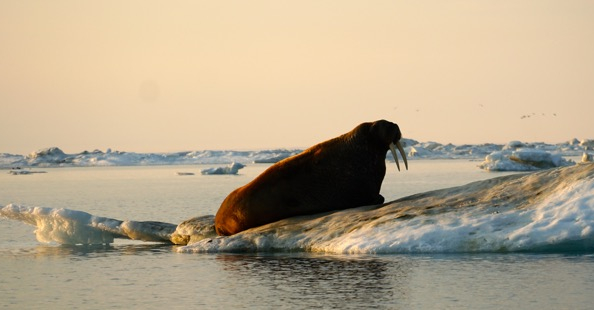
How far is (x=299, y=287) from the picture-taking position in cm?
1145

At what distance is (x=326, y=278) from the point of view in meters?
12.0

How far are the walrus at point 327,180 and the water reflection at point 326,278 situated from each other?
1918mm

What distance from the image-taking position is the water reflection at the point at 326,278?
34.2ft

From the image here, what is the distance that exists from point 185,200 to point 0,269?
21.1m

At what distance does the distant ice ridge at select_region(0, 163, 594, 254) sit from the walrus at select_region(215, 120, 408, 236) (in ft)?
1.43

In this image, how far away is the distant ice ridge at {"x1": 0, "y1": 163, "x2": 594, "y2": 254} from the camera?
13.6 m

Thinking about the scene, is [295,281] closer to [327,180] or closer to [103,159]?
[327,180]

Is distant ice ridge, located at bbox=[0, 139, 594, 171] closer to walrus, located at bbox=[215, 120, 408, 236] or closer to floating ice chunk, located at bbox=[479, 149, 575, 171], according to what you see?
floating ice chunk, located at bbox=[479, 149, 575, 171]

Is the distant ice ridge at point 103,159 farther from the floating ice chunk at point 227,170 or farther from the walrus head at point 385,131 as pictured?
the walrus head at point 385,131

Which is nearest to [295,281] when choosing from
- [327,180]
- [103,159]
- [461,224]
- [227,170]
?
[461,224]

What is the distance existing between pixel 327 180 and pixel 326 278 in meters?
4.88

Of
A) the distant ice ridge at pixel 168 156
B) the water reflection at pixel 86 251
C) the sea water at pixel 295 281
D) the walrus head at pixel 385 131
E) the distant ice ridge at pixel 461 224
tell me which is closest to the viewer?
the sea water at pixel 295 281

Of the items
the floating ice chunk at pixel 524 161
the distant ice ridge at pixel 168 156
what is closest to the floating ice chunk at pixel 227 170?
the floating ice chunk at pixel 524 161

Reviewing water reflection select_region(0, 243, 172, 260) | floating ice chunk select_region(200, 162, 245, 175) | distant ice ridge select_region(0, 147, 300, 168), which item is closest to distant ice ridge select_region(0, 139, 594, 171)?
distant ice ridge select_region(0, 147, 300, 168)
